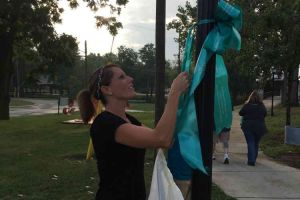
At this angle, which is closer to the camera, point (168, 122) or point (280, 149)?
point (168, 122)

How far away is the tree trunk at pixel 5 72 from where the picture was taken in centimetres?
2870

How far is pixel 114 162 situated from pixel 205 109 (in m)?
0.57

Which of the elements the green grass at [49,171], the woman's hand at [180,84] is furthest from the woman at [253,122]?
the woman's hand at [180,84]

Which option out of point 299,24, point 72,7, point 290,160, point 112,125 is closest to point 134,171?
point 112,125

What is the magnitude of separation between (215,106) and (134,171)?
568mm

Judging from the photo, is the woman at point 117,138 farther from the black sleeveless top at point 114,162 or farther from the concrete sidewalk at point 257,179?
the concrete sidewalk at point 257,179

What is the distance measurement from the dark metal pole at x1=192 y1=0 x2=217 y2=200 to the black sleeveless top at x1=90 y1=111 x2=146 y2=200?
1.10ft

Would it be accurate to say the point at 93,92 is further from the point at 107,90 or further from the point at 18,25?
the point at 18,25

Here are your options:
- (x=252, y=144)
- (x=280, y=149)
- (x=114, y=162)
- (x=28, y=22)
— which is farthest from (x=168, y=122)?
(x=28, y=22)

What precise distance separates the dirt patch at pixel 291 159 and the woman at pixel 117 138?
29.0 ft

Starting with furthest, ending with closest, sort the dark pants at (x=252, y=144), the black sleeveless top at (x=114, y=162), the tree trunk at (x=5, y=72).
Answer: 1. the tree trunk at (x=5, y=72)
2. the dark pants at (x=252, y=144)
3. the black sleeveless top at (x=114, y=162)

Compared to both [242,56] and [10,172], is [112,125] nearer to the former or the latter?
[10,172]

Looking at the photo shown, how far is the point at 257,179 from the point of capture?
973 centimetres

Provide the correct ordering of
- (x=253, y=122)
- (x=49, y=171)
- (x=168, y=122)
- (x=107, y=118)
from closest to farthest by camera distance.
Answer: (x=168, y=122) → (x=107, y=118) → (x=49, y=171) → (x=253, y=122)
